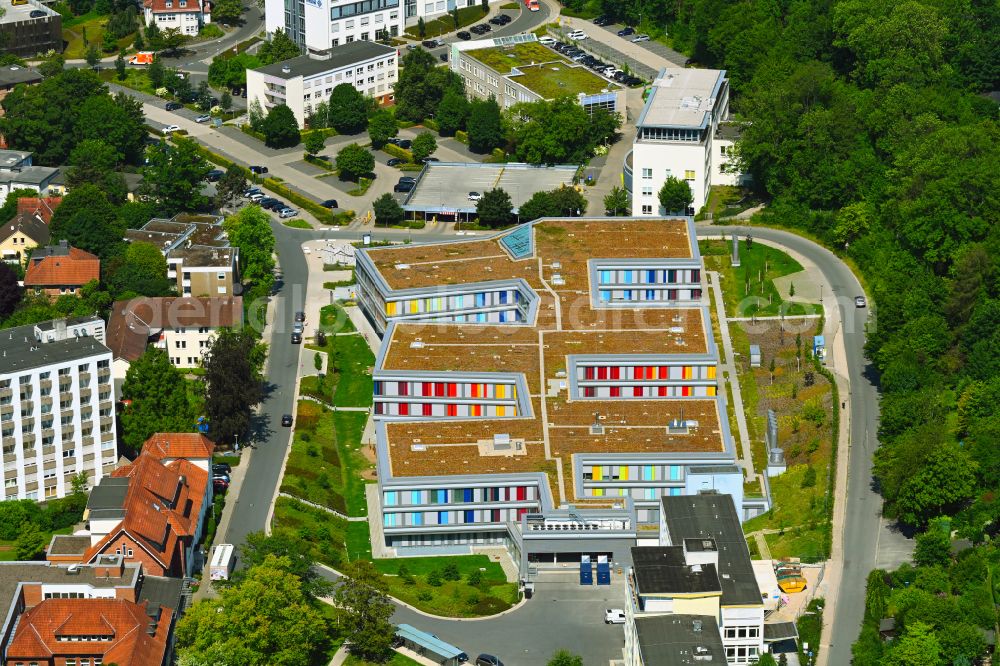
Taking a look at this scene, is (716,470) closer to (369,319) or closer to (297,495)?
(297,495)

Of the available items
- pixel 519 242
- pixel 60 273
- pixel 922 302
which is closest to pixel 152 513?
pixel 60 273

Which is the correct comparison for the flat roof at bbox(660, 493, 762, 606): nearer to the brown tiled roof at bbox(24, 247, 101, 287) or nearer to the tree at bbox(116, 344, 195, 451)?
the tree at bbox(116, 344, 195, 451)

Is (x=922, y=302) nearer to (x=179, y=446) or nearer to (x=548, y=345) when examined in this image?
(x=548, y=345)

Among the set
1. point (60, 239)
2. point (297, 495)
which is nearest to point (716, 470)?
point (297, 495)

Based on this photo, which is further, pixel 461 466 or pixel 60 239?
pixel 60 239

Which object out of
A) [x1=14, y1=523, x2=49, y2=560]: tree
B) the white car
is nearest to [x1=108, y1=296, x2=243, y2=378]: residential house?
[x1=14, y1=523, x2=49, y2=560]: tree

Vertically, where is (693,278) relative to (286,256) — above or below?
above
